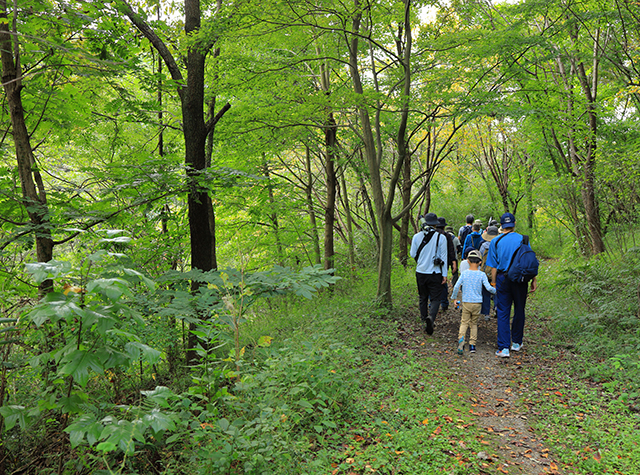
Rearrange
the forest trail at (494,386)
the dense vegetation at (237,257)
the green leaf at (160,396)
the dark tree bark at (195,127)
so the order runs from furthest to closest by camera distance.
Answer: the dark tree bark at (195,127)
the forest trail at (494,386)
the dense vegetation at (237,257)
the green leaf at (160,396)

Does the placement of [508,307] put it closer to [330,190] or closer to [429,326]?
[429,326]

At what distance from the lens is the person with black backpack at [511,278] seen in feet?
20.1

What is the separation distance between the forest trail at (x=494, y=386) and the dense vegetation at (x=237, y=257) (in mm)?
243

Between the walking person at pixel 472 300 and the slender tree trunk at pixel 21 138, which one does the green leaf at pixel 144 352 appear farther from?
the walking person at pixel 472 300

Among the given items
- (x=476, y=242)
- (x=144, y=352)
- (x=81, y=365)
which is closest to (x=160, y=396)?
(x=144, y=352)

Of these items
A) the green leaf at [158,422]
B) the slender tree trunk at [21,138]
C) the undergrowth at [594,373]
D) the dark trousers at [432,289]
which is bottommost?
the undergrowth at [594,373]

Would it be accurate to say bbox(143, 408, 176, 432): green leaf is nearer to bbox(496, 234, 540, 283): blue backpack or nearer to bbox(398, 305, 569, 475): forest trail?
bbox(398, 305, 569, 475): forest trail

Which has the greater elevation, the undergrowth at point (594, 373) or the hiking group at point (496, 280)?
the hiking group at point (496, 280)

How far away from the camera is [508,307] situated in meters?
6.40

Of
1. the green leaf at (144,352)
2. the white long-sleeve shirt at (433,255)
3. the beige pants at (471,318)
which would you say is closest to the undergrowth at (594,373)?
the beige pants at (471,318)

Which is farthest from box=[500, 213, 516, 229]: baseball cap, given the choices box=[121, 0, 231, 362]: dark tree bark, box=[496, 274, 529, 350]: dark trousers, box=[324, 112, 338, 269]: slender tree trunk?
box=[121, 0, 231, 362]: dark tree bark

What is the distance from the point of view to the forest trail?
367 cm

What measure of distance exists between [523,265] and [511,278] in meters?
0.29

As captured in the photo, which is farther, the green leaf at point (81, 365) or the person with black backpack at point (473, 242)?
the person with black backpack at point (473, 242)
